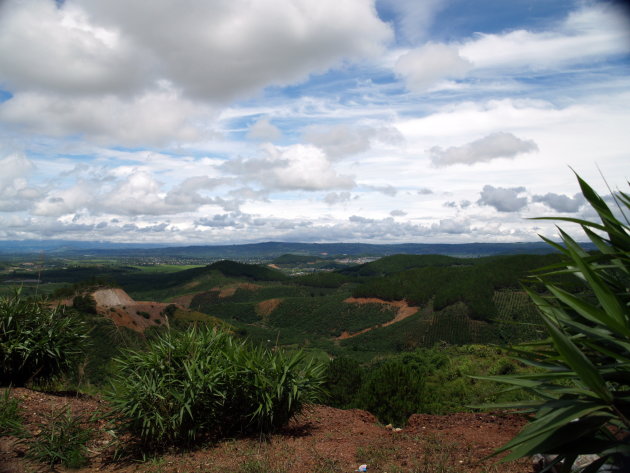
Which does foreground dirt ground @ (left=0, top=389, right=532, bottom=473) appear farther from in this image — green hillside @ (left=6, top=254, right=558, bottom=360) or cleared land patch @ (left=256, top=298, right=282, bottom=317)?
cleared land patch @ (left=256, top=298, right=282, bottom=317)

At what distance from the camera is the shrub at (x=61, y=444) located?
5108 mm

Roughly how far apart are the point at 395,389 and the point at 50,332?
6.89 metres

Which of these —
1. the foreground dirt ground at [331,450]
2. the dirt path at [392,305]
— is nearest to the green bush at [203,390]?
the foreground dirt ground at [331,450]

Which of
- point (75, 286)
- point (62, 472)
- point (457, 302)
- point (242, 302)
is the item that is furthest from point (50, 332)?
point (242, 302)

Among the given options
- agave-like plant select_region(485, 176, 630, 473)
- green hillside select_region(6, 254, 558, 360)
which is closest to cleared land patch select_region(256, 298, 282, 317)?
green hillside select_region(6, 254, 558, 360)

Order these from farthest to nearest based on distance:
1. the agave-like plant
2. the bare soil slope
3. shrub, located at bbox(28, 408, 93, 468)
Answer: the bare soil slope
shrub, located at bbox(28, 408, 93, 468)
the agave-like plant

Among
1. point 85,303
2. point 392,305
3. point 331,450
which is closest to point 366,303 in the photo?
point 392,305

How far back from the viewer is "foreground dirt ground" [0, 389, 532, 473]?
15.1 feet

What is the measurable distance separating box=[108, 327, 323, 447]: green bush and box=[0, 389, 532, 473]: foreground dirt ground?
311mm

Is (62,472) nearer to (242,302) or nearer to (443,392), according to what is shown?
(443,392)

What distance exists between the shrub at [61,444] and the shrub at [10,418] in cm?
29

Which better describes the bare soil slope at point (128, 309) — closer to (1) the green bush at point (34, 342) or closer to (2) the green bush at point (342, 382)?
(2) the green bush at point (342, 382)

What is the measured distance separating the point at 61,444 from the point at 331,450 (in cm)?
366

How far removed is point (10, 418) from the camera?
5711 mm
